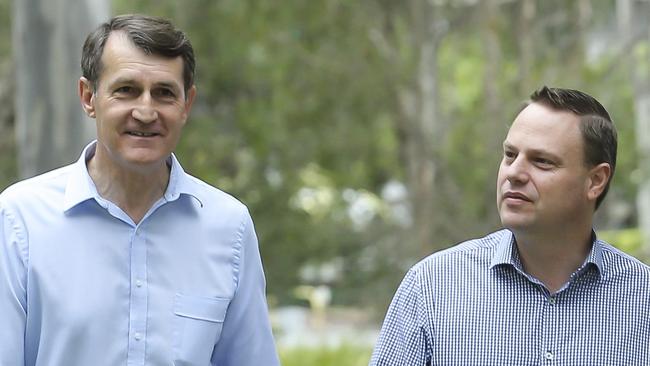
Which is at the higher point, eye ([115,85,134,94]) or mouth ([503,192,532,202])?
eye ([115,85,134,94])

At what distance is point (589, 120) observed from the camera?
427 centimetres

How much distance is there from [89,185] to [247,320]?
0.61m

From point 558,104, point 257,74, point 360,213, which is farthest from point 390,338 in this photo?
point 360,213

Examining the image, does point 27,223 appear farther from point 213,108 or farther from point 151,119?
point 213,108

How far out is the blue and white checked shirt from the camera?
412 centimetres

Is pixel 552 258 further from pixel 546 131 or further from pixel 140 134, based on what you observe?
pixel 140 134

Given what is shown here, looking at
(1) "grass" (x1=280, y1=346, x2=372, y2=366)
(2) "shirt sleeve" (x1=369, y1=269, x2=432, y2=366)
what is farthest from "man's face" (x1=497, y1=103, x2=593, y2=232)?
(1) "grass" (x1=280, y1=346, x2=372, y2=366)

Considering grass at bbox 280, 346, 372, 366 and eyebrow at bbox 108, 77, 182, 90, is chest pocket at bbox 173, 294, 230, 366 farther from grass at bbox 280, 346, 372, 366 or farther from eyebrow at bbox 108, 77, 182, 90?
grass at bbox 280, 346, 372, 366

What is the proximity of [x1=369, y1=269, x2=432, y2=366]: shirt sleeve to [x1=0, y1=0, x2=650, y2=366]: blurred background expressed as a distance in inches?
294

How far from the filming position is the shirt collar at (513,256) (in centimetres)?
421

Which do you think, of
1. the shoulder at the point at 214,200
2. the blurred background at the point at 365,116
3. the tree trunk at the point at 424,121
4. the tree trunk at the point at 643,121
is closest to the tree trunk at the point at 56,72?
the shoulder at the point at 214,200

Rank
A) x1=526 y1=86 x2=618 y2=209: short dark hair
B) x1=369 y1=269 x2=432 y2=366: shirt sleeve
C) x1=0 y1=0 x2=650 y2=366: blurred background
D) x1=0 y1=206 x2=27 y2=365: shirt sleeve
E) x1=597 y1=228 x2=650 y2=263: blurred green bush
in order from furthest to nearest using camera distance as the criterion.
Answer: x1=0 y1=0 x2=650 y2=366: blurred background
x1=597 y1=228 x2=650 y2=263: blurred green bush
x1=526 y1=86 x2=618 y2=209: short dark hair
x1=369 y1=269 x2=432 y2=366: shirt sleeve
x1=0 y1=206 x2=27 y2=365: shirt sleeve

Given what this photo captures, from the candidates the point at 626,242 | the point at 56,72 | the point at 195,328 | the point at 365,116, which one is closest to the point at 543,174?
the point at 195,328

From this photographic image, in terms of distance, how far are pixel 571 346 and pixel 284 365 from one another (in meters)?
8.41
